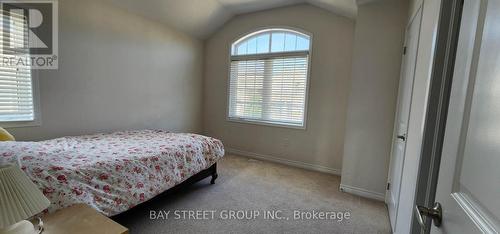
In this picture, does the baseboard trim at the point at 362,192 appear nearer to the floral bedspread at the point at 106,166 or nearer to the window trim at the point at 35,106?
the floral bedspread at the point at 106,166

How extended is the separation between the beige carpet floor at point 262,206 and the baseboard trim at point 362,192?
84 mm

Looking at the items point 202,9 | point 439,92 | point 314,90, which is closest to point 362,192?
point 314,90

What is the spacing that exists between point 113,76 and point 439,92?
3.61m

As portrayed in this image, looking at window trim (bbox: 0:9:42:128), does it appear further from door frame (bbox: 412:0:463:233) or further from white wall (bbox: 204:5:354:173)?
door frame (bbox: 412:0:463:233)

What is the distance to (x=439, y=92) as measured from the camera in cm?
120

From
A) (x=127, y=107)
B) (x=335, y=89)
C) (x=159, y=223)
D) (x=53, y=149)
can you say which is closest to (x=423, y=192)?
(x=159, y=223)

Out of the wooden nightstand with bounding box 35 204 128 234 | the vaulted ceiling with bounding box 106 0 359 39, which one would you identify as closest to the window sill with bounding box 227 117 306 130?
the vaulted ceiling with bounding box 106 0 359 39

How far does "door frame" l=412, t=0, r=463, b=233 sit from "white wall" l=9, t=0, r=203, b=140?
11.5ft

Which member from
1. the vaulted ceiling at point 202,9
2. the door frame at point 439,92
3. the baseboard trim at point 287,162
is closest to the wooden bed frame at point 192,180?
the baseboard trim at point 287,162

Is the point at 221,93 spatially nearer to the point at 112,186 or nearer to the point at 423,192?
the point at 112,186

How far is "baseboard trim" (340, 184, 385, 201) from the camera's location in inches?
103

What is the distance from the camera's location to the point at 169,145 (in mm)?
2416

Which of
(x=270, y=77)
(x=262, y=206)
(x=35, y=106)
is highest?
(x=270, y=77)

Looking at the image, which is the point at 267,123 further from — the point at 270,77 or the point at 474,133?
the point at 474,133
